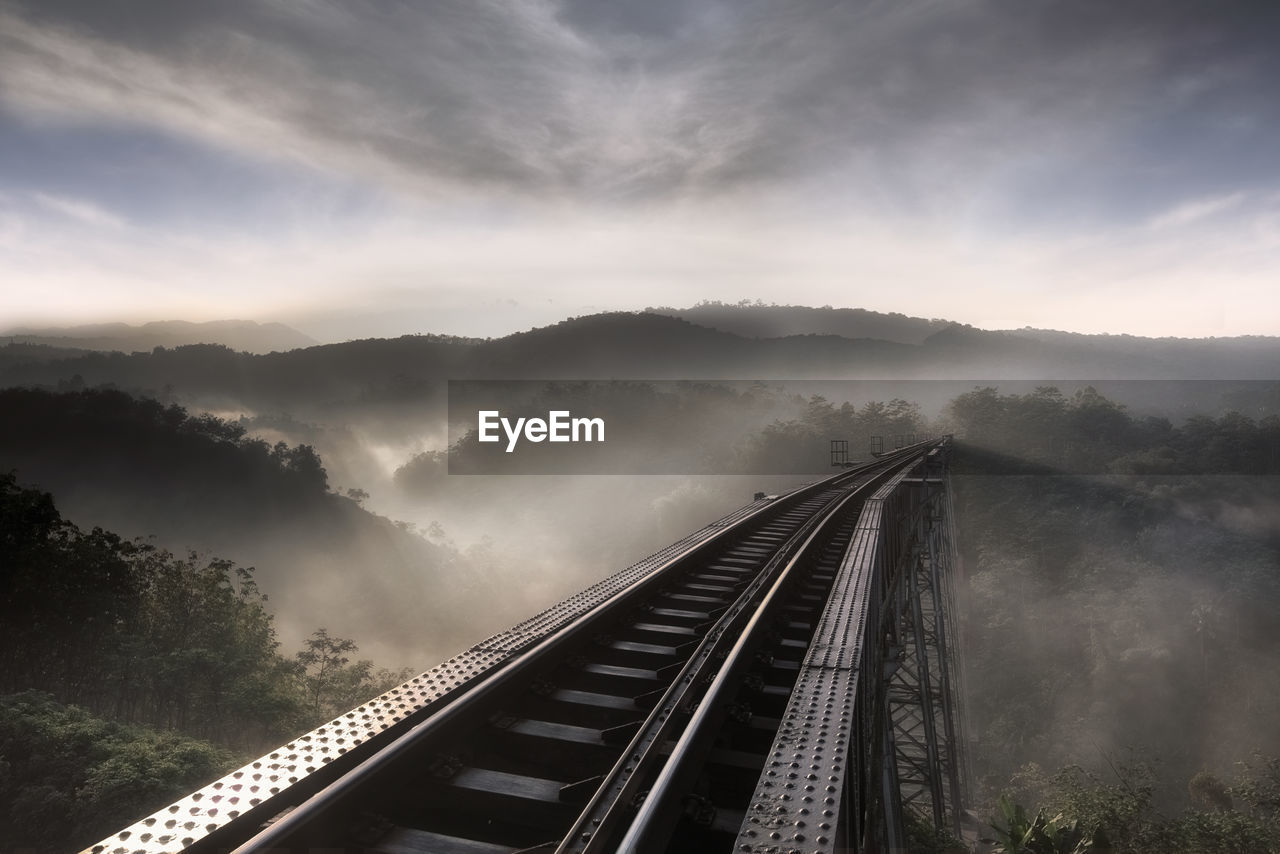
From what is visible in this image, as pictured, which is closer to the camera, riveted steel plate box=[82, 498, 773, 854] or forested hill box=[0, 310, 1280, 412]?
riveted steel plate box=[82, 498, 773, 854]

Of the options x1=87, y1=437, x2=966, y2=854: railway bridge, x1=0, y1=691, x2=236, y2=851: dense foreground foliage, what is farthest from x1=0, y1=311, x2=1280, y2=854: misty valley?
x1=87, y1=437, x2=966, y2=854: railway bridge

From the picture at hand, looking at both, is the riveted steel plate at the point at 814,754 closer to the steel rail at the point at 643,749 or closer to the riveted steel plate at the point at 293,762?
the steel rail at the point at 643,749

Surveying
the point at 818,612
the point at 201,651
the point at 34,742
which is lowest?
the point at 201,651

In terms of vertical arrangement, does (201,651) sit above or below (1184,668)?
above

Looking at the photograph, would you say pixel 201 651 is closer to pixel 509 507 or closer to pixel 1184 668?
pixel 1184 668

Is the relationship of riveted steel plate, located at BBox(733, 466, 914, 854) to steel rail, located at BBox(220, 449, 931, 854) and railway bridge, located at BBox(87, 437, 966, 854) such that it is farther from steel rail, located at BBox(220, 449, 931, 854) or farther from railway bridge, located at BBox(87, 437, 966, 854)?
steel rail, located at BBox(220, 449, 931, 854)


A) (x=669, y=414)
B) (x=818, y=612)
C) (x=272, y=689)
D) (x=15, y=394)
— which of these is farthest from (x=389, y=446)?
(x=818, y=612)

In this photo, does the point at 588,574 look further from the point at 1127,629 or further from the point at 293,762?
the point at 293,762

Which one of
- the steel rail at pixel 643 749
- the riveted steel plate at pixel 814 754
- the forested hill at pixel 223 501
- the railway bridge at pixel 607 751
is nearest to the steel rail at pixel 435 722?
the railway bridge at pixel 607 751
